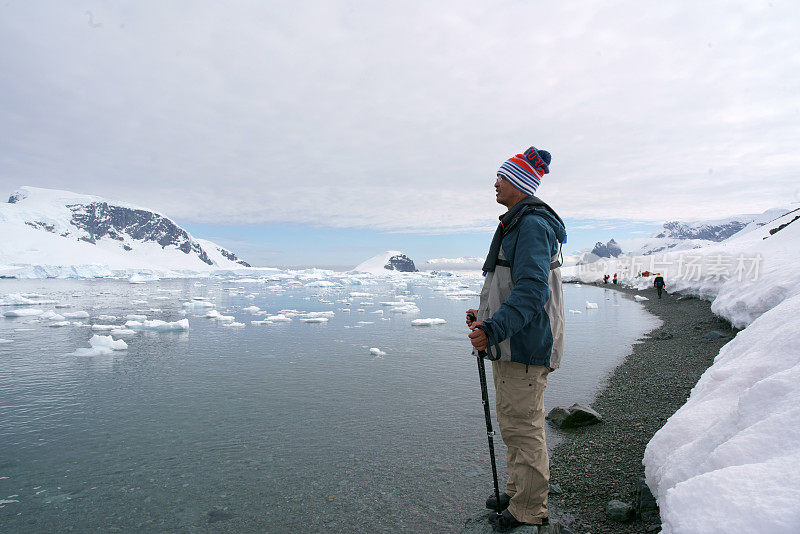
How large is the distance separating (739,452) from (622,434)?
5237mm

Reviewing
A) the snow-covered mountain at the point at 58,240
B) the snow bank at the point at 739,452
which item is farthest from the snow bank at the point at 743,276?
the snow-covered mountain at the point at 58,240

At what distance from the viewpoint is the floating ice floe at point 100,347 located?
14592 millimetres

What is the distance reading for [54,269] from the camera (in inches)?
3610

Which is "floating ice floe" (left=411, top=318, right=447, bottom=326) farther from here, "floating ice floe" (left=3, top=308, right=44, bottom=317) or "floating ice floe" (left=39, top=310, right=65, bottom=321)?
"floating ice floe" (left=3, top=308, right=44, bottom=317)

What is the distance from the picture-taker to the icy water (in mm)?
5281

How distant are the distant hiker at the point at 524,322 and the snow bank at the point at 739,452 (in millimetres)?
967

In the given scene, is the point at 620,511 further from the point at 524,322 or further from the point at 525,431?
the point at 524,322

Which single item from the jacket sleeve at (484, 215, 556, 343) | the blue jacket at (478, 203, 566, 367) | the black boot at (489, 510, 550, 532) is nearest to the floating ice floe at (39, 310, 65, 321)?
the black boot at (489, 510, 550, 532)

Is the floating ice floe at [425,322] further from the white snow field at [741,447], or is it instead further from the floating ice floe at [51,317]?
the floating ice floe at [51,317]

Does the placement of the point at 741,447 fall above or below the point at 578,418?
above

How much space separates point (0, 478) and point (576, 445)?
8597 mm

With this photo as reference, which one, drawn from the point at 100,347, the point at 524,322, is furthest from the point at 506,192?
the point at 100,347

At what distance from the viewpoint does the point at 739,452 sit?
7.89 ft

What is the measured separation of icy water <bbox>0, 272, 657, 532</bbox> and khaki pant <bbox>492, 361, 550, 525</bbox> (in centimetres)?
177
